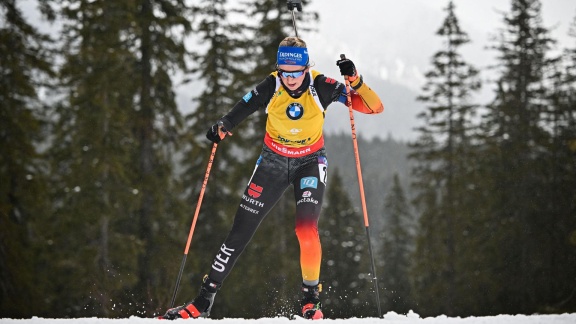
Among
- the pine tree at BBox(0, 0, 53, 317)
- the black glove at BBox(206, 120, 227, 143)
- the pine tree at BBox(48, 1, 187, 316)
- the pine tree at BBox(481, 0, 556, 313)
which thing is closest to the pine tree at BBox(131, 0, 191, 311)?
the pine tree at BBox(48, 1, 187, 316)

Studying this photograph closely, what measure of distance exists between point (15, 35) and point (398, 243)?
3752 cm

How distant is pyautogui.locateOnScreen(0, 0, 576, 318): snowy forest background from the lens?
52.3ft

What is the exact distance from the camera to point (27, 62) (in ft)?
54.1

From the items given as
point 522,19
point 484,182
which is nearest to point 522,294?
point 484,182

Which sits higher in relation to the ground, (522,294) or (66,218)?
(66,218)

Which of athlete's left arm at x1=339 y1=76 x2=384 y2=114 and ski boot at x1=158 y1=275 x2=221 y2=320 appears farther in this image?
athlete's left arm at x1=339 y1=76 x2=384 y2=114

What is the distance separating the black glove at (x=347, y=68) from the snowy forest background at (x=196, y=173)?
19.6ft

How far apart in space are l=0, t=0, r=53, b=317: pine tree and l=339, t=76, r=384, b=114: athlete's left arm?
45.0 feet

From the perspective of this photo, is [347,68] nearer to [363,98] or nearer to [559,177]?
[363,98]

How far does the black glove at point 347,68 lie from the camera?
5.63 m

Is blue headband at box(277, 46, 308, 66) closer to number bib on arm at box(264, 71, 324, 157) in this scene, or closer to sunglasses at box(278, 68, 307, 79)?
sunglasses at box(278, 68, 307, 79)

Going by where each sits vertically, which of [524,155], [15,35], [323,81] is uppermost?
[15,35]

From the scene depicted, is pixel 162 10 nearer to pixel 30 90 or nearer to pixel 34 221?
pixel 30 90

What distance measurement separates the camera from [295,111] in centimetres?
552
